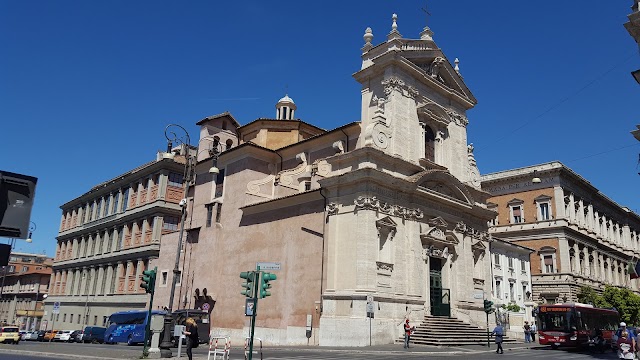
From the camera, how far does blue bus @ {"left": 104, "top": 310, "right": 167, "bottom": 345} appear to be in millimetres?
32156

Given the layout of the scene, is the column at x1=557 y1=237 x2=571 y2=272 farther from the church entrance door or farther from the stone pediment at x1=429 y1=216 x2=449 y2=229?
the stone pediment at x1=429 y1=216 x2=449 y2=229

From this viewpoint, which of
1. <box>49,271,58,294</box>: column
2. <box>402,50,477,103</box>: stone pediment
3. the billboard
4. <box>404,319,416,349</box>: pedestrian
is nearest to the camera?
the billboard

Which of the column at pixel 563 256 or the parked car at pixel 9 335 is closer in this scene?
the parked car at pixel 9 335

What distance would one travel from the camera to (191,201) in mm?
38656

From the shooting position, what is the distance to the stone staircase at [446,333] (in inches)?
979

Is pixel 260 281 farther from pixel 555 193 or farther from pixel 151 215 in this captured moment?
pixel 555 193

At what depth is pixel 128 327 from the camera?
1320 inches

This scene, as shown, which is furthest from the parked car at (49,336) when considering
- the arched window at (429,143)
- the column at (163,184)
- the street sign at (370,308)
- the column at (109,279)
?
the arched window at (429,143)

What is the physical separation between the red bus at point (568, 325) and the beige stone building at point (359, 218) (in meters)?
3.92

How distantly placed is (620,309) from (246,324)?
39.6 meters

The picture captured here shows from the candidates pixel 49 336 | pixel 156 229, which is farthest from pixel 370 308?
pixel 49 336

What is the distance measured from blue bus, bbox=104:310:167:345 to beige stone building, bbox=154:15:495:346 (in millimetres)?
3244

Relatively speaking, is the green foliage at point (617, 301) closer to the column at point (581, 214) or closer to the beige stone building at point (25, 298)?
the column at point (581, 214)

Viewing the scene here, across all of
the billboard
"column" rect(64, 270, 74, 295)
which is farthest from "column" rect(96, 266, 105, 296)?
the billboard
